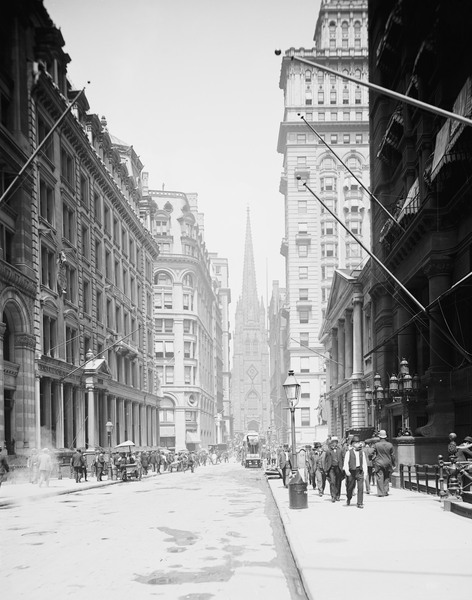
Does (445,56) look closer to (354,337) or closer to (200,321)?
(354,337)

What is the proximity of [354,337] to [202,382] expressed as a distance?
57331 millimetres

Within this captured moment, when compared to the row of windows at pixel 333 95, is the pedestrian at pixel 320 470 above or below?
below

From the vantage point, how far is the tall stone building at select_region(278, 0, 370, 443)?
10369cm

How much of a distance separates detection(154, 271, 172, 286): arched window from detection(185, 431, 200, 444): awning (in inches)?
816

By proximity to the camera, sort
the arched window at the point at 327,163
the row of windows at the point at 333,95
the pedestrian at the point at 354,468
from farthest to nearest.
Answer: the row of windows at the point at 333,95 → the arched window at the point at 327,163 → the pedestrian at the point at 354,468

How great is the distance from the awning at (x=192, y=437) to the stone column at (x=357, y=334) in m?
48.5

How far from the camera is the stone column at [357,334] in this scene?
57969mm

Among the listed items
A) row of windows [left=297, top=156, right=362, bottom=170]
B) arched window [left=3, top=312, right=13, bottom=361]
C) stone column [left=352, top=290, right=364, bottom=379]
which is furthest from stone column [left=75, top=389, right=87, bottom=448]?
row of windows [left=297, top=156, right=362, bottom=170]

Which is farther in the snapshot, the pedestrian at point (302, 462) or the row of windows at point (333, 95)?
the row of windows at point (333, 95)

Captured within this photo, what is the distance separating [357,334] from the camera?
193 ft

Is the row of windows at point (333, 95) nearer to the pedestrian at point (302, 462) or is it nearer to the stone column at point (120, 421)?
the stone column at point (120, 421)

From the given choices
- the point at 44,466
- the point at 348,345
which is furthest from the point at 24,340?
the point at 348,345

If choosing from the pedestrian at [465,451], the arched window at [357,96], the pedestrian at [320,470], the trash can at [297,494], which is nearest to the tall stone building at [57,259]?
the trash can at [297,494]

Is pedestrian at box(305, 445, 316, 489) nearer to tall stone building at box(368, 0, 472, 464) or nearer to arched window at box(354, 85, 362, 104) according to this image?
tall stone building at box(368, 0, 472, 464)
